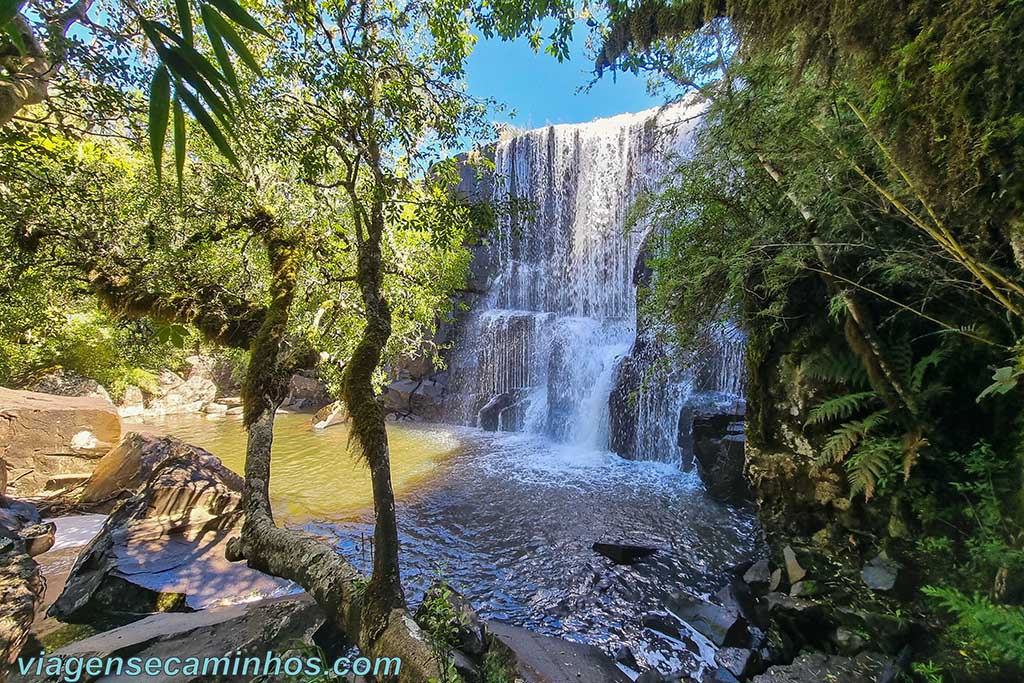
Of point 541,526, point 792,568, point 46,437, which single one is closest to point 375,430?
point 792,568

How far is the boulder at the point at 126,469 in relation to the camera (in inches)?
265

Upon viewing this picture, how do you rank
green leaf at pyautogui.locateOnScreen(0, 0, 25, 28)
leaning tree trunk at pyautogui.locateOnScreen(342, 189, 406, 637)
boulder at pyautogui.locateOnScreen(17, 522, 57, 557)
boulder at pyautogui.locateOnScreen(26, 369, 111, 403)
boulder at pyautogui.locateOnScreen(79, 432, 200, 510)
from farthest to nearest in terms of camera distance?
boulder at pyautogui.locateOnScreen(26, 369, 111, 403) → boulder at pyautogui.locateOnScreen(79, 432, 200, 510) → boulder at pyautogui.locateOnScreen(17, 522, 57, 557) → leaning tree trunk at pyautogui.locateOnScreen(342, 189, 406, 637) → green leaf at pyautogui.locateOnScreen(0, 0, 25, 28)

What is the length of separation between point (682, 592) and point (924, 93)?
435cm

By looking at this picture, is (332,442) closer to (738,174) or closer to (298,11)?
(298,11)

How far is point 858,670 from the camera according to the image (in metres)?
2.79

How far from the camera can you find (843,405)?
3.27 m

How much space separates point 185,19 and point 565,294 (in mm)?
16823

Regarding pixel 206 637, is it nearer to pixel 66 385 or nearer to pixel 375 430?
pixel 375 430

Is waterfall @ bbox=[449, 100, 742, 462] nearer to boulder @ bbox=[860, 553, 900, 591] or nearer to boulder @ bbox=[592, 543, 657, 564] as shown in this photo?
boulder @ bbox=[592, 543, 657, 564]

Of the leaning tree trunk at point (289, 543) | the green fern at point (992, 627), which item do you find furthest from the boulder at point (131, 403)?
the green fern at point (992, 627)

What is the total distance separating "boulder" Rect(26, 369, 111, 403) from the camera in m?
12.2

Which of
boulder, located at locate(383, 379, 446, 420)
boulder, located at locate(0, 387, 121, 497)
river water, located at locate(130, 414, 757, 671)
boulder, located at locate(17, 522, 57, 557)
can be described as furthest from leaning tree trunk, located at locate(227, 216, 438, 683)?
boulder, located at locate(383, 379, 446, 420)

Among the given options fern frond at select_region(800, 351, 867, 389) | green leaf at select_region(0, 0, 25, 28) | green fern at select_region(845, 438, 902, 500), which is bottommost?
green fern at select_region(845, 438, 902, 500)

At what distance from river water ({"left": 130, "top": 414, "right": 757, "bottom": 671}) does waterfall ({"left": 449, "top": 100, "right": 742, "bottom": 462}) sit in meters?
2.87
